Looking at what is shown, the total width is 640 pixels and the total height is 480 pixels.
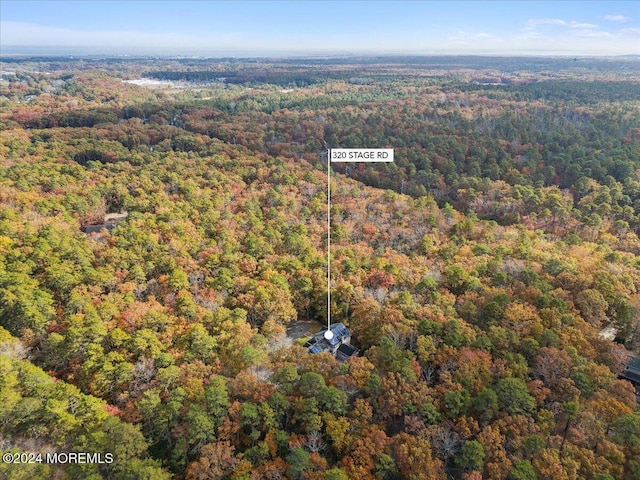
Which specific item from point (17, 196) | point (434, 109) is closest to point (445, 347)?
point (17, 196)

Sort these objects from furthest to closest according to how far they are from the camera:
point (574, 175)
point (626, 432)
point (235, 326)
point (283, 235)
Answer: point (574, 175) → point (283, 235) → point (235, 326) → point (626, 432)

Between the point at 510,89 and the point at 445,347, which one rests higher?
the point at 510,89

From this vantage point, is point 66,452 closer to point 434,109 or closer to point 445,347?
point 445,347

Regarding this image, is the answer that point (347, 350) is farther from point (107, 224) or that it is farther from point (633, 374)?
point (107, 224)

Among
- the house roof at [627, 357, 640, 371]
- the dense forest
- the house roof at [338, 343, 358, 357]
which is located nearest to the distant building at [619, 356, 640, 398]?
the house roof at [627, 357, 640, 371]

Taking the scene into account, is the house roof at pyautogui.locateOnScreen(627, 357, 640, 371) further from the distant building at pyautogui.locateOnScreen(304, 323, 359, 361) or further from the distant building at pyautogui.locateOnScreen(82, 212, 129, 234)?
the distant building at pyautogui.locateOnScreen(82, 212, 129, 234)

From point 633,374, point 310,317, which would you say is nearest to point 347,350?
point 310,317
